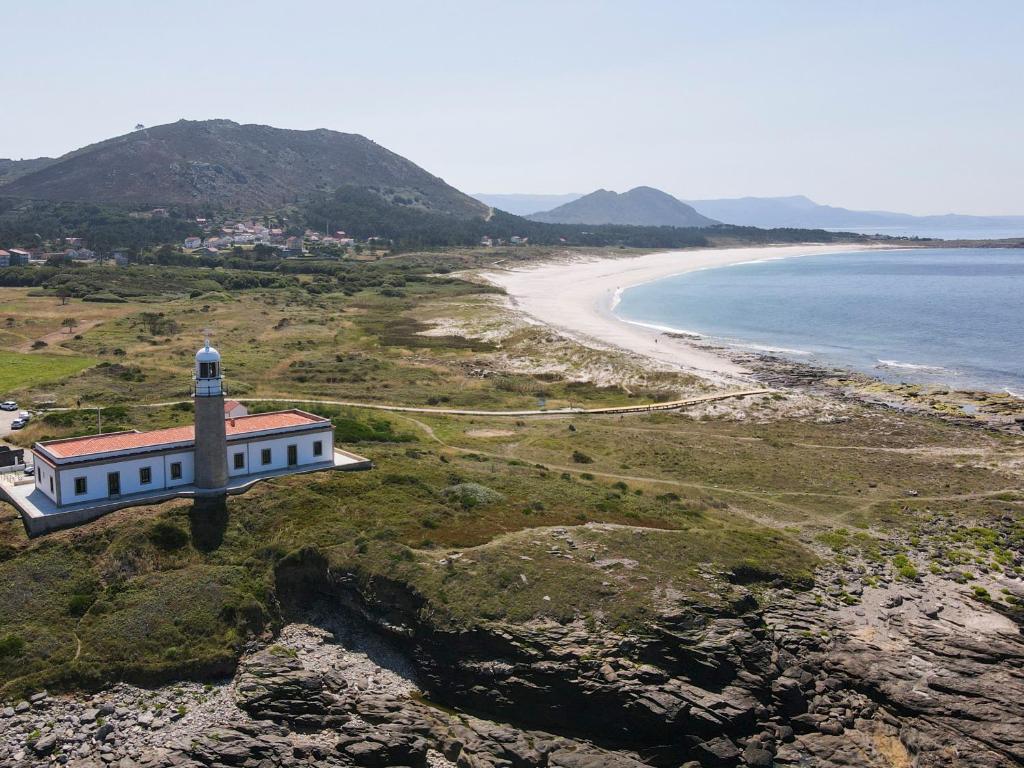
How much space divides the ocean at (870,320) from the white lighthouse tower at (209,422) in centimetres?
7046

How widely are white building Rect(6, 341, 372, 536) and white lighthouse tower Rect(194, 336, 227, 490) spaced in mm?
47

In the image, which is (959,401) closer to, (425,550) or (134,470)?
(425,550)

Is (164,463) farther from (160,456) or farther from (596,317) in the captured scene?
(596,317)

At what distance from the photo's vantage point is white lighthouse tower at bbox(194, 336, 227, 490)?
128 ft

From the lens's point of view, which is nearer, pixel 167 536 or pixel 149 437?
pixel 167 536

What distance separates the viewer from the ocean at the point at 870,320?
95.2 metres

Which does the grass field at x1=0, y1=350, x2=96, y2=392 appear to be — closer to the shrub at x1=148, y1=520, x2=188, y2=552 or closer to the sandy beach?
the shrub at x1=148, y1=520, x2=188, y2=552

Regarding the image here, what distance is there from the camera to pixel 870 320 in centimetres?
13075

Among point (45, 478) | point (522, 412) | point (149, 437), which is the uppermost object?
point (149, 437)

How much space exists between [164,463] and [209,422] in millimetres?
3316

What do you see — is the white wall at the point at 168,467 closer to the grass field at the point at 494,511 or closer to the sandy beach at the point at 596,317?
the grass field at the point at 494,511

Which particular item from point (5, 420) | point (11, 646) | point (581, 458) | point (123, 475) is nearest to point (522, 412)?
point (581, 458)

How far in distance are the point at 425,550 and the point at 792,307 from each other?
124 meters

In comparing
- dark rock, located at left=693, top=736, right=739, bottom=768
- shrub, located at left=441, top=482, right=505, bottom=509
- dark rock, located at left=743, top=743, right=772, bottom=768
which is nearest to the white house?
shrub, located at left=441, top=482, right=505, bottom=509
